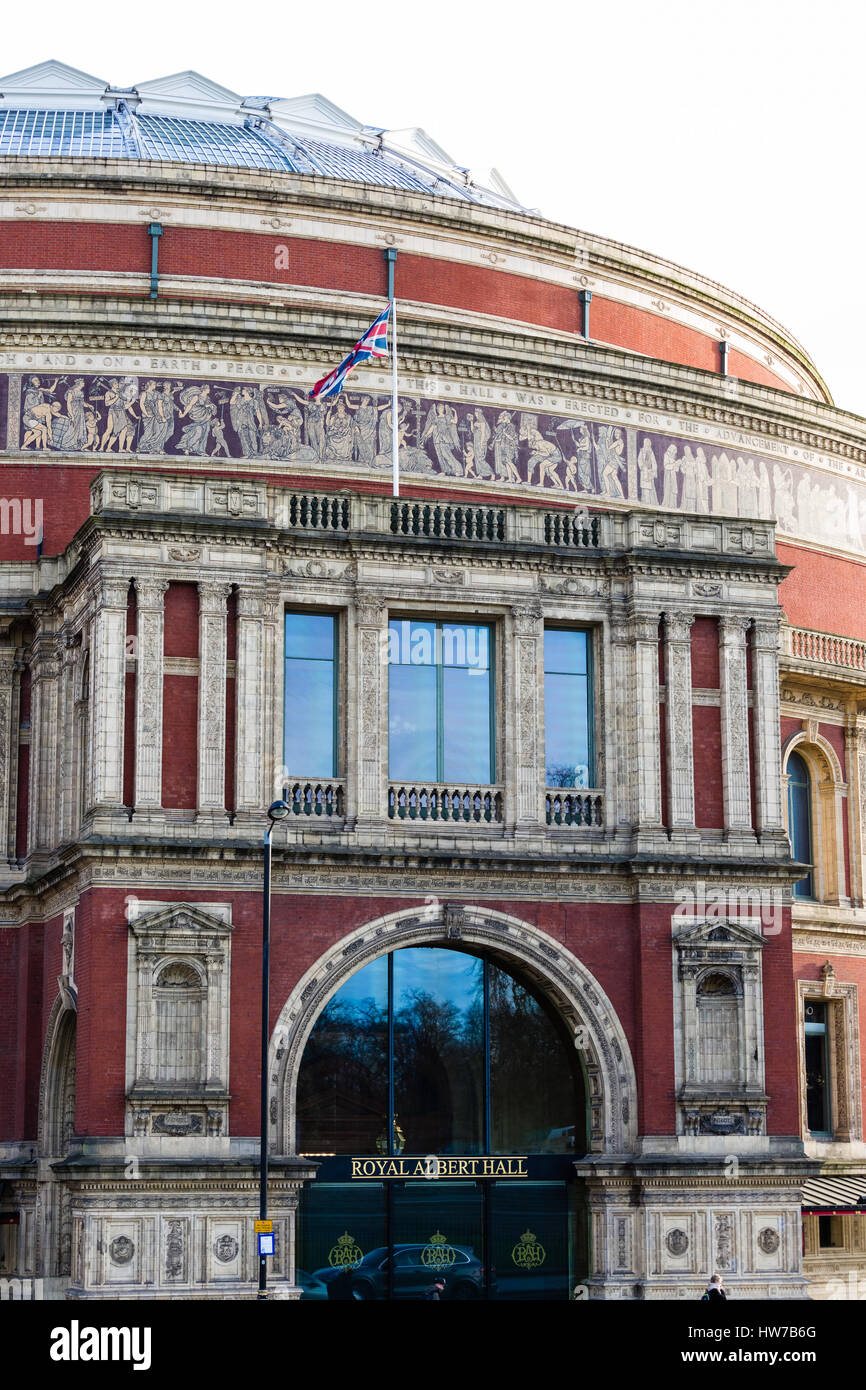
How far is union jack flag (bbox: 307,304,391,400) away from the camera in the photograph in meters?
35.7

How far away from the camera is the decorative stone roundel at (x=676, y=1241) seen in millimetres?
31656

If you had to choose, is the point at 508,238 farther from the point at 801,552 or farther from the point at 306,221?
the point at 801,552

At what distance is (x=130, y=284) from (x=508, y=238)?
9266 millimetres

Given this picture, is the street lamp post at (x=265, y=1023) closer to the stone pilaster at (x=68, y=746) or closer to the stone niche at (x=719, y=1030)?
the stone pilaster at (x=68, y=746)

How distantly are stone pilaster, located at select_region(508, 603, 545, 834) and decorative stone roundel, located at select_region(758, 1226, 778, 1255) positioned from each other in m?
7.55

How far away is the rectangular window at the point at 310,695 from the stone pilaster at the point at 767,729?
7.37 metres

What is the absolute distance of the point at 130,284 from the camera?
42.6 m

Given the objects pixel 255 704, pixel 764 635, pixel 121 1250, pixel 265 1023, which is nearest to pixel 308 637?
pixel 255 704

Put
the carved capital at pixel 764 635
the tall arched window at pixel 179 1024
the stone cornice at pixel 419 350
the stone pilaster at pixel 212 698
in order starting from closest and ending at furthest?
1. the tall arched window at pixel 179 1024
2. the stone pilaster at pixel 212 698
3. the carved capital at pixel 764 635
4. the stone cornice at pixel 419 350

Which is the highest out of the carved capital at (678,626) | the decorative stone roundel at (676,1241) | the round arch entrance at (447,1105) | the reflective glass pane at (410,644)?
the carved capital at (678,626)

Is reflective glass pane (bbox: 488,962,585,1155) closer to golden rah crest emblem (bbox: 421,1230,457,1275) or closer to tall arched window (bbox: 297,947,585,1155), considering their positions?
tall arched window (bbox: 297,947,585,1155)

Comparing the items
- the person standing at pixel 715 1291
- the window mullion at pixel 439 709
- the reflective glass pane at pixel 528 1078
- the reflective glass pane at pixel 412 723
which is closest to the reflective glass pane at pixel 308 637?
the reflective glass pane at pixel 412 723

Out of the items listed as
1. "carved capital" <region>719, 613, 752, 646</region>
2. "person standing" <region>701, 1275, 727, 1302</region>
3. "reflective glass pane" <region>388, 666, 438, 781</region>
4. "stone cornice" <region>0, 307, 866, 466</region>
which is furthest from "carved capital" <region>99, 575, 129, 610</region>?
"person standing" <region>701, 1275, 727, 1302</region>
